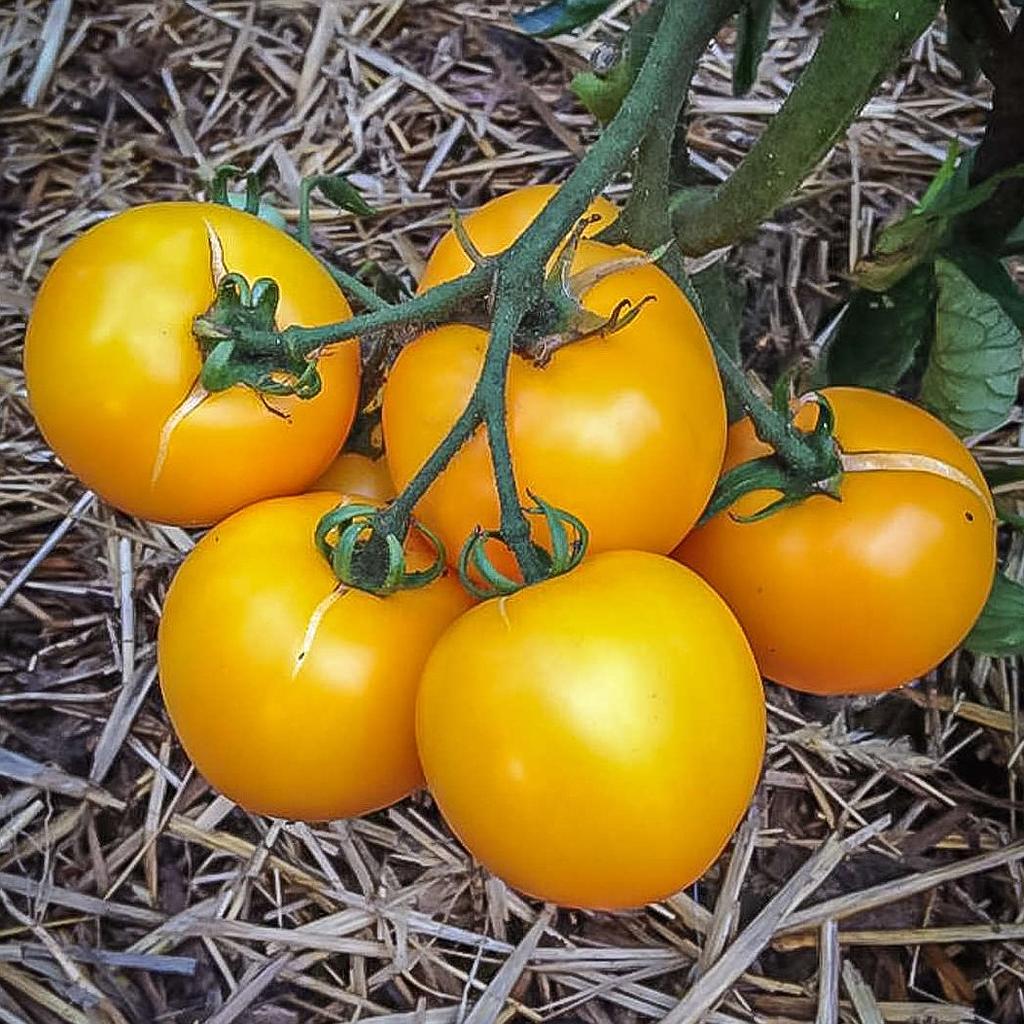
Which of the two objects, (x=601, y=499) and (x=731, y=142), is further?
(x=731, y=142)

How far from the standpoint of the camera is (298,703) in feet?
2.12

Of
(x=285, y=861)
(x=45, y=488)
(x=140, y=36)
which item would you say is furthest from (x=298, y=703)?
(x=140, y=36)

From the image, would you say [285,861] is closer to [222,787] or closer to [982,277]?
[222,787]

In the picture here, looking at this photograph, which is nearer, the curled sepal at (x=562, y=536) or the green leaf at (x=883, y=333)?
the curled sepal at (x=562, y=536)

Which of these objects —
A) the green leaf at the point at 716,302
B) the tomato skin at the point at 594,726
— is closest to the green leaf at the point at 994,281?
the green leaf at the point at 716,302

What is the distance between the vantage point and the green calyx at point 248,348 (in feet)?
2.08

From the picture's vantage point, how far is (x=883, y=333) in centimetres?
99

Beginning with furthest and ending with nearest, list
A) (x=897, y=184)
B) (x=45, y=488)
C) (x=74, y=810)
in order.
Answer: (x=897, y=184) → (x=45, y=488) → (x=74, y=810)

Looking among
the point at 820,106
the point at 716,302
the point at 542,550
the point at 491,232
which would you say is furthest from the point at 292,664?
the point at 716,302

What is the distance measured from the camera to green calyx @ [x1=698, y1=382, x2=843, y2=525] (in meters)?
0.70

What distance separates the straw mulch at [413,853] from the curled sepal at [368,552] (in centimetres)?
54

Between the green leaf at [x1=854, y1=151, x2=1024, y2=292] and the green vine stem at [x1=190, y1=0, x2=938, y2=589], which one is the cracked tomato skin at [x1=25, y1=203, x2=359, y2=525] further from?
the green leaf at [x1=854, y1=151, x2=1024, y2=292]

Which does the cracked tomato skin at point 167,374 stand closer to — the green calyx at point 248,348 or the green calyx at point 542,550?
the green calyx at point 248,348

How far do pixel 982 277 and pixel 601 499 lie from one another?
1.54ft
